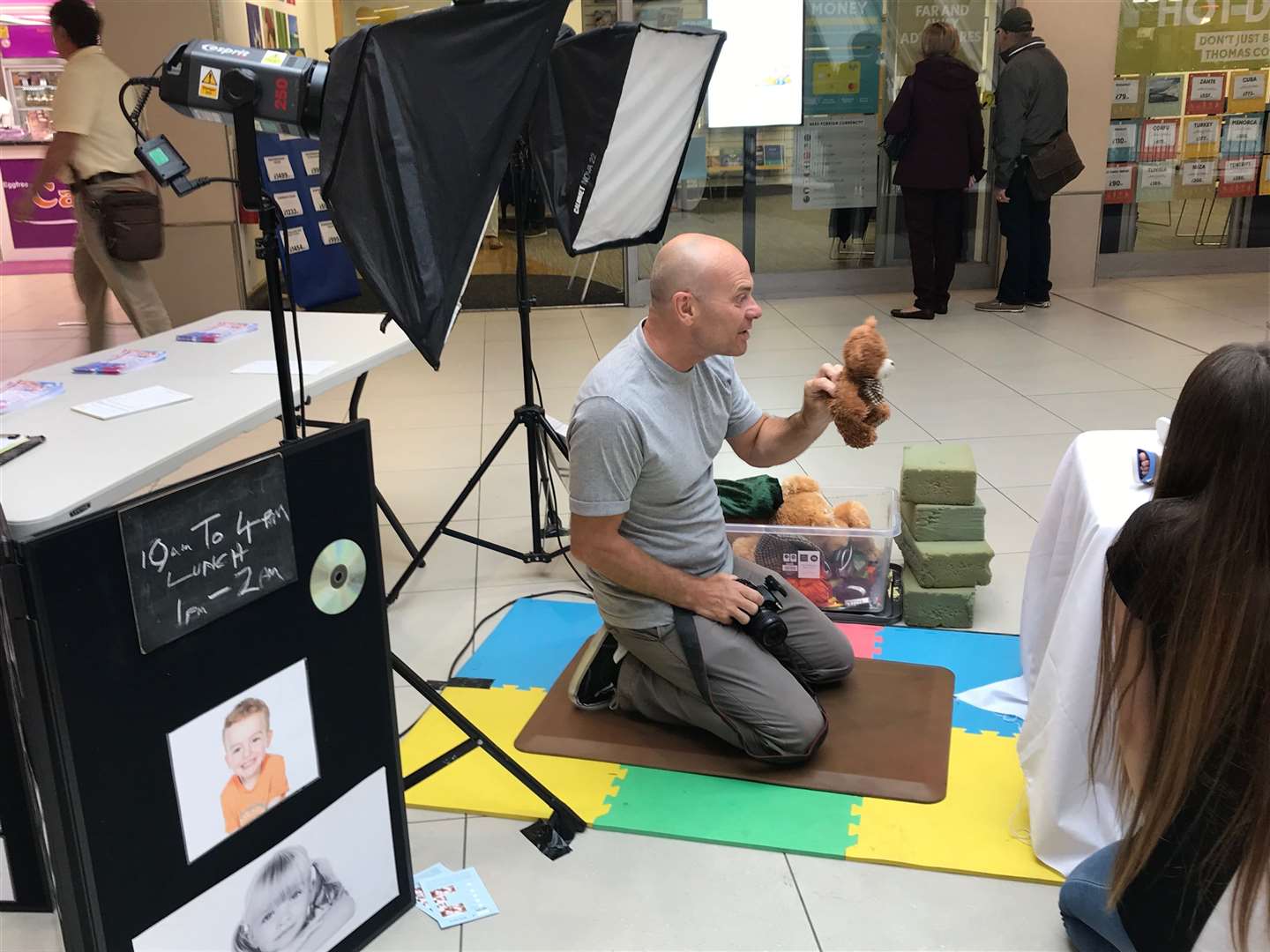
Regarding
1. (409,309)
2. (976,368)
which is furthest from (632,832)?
(976,368)

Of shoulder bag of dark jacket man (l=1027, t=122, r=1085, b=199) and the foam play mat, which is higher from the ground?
shoulder bag of dark jacket man (l=1027, t=122, r=1085, b=199)

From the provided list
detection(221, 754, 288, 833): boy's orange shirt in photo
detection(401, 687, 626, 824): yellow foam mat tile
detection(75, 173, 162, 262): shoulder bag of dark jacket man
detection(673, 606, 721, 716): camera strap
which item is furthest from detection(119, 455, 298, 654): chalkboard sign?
detection(75, 173, 162, 262): shoulder bag of dark jacket man

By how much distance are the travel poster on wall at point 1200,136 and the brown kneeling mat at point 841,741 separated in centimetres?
690

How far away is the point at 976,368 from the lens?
19.2ft

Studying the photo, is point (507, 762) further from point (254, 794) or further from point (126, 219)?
point (126, 219)

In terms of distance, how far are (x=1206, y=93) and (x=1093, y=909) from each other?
25.9 ft

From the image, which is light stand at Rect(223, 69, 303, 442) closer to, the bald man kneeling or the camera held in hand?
the bald man kneeling

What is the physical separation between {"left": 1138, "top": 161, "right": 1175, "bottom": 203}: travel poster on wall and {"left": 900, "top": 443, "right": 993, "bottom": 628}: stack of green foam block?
613 cm

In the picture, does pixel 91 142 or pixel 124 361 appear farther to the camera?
pixel 91 142

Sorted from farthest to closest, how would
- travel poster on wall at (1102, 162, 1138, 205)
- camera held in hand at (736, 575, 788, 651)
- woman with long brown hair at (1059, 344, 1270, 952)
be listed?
travel poster on wall at (1102, 162, 1138, 205)
camera held in hand at (736, 575, 788, 651)
woman with long brown hair at (1059, 344, 1270, 952)

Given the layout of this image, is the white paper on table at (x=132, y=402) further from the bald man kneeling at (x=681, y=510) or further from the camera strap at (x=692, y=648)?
the camera strap at (x=692, y=648)

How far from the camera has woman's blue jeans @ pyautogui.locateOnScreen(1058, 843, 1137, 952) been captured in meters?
1.77

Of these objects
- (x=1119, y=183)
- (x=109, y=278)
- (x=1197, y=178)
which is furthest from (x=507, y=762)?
(x=1197, y=178)

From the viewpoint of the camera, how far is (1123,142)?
811 centimetres
